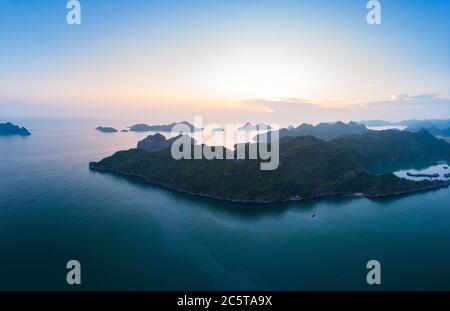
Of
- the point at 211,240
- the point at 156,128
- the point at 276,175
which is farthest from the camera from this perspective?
the point at 156,128

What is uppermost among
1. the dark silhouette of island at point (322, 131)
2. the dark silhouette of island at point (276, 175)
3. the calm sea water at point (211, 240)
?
the dark silhouette of island at point (322, 131)

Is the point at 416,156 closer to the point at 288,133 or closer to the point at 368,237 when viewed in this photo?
the point at 288,133

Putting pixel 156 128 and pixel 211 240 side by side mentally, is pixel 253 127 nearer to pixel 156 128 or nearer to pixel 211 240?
pixel 156 128

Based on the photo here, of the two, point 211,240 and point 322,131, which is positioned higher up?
point 322,131

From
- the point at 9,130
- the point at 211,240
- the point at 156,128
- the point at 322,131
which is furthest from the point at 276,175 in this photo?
the point at 156,128

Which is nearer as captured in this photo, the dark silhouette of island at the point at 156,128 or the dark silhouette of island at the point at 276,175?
A: the dark silhouette of island at the point at 276,175

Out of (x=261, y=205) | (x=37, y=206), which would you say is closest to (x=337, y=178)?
(x=261, y=205)

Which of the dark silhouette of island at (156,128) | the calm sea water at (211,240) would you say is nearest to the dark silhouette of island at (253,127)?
the dark silhouette of island at (156,128)

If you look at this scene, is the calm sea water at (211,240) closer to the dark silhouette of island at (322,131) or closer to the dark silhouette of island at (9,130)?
the dark silhouette of island at (322,131)
